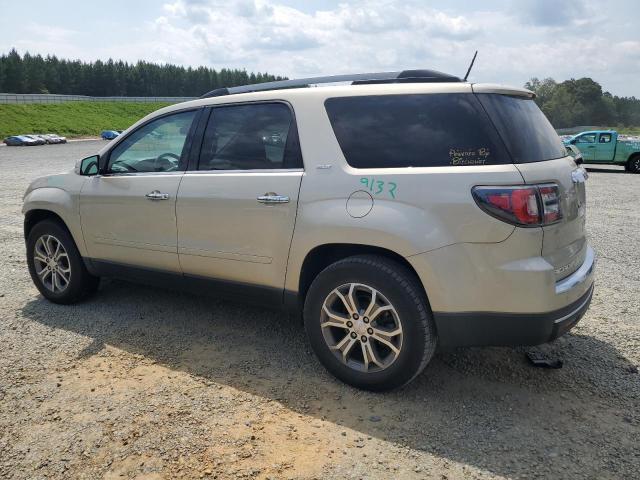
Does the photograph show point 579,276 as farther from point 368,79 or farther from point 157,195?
point 157,195

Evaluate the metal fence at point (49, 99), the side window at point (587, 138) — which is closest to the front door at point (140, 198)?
the side window at point (587, 138)

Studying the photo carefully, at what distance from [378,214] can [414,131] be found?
0.54 m

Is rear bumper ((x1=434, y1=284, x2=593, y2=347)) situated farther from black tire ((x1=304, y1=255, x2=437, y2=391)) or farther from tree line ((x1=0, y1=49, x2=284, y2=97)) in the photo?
tree line ((x1=0, y1=49, x2=284, y2=97))

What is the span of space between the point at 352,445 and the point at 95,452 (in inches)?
51.9

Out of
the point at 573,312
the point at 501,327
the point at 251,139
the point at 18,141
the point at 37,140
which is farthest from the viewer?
the point at 37,140

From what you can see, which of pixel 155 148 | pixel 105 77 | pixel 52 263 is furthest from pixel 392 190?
pixel 105 77

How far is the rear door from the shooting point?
9.32 ft

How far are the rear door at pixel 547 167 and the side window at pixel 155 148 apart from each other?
7.53 ft

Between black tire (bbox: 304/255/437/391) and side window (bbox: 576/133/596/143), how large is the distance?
66.7 feet

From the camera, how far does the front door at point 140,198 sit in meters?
4.06

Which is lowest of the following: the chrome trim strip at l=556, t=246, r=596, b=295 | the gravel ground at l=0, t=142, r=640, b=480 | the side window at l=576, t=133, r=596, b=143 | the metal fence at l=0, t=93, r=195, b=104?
the gravel ground at l=0, t=142, r=640, b=480

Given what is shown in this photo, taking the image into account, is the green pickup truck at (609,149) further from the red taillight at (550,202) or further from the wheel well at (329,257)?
the wheel well at (329,257)

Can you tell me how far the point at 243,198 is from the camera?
357cm

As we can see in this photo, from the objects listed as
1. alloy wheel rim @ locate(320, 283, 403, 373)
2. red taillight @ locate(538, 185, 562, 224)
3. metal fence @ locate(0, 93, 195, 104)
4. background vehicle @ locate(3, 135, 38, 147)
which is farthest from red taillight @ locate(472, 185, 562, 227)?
metal fence @ locate(0, 93, 195, 104)
